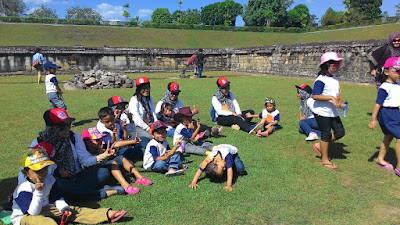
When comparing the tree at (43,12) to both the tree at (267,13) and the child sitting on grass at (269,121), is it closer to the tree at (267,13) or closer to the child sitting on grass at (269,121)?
the tree at (267,13)

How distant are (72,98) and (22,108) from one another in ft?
6.73

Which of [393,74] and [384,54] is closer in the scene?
[393,74]

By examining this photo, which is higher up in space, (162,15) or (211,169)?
(162,15)

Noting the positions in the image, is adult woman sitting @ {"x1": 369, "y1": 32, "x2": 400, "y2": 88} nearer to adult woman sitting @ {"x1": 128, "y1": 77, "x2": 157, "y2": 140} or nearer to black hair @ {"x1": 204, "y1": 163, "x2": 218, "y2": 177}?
black hair @ {"x1": 204, "y1": 163, "x2": 218, "y2": 177}

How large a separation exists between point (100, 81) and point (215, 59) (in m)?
11.7

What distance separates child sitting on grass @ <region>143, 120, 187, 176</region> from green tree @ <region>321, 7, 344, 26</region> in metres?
63.9

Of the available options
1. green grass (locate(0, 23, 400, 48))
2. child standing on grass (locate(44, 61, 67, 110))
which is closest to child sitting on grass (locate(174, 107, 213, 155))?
child standing on grass (locate(44, 61, 67, 110))

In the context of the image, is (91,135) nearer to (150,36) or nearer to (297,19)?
(150,36)

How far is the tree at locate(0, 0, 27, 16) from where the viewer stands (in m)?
58.4

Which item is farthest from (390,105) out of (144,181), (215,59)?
(215,59)

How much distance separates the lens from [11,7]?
59.4 meters

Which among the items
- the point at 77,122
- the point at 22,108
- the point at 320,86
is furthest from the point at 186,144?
the point at 22,108

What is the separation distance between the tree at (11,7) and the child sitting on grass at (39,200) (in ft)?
223

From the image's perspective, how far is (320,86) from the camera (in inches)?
172
